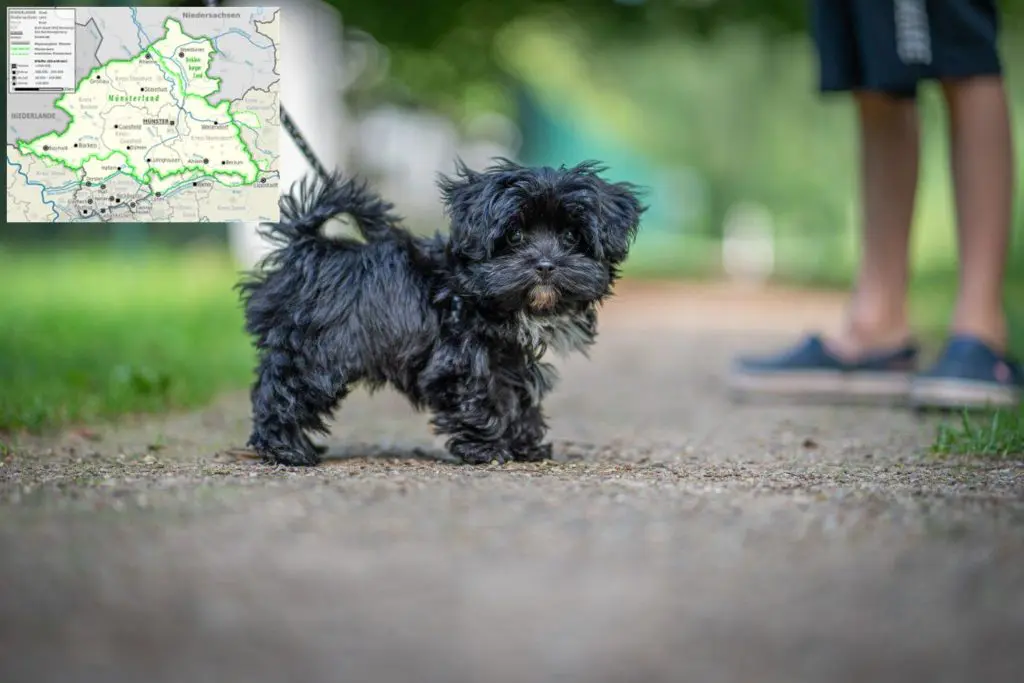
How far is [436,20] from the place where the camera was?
15.3 meters

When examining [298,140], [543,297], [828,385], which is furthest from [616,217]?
[828,385]

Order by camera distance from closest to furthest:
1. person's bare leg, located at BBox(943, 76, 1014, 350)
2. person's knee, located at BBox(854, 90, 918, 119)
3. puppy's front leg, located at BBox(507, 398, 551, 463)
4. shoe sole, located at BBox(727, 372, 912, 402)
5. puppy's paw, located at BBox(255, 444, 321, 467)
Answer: puppy's paw, located at BBox(255, 444, 321, 467) → puppy's front leg, located at BBox(507, 398, 551, 463) → person's bare leg, located at BBox(943, 76, 1014, 350) → shoe sole, located at BBox(727, 372, 912, 402) → person's knee, located at BBox(854, 90, 918, 119)

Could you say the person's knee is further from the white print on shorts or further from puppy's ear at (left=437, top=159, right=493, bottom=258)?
puppy's ear at (left=437, top=159, right=493, bottom=258)

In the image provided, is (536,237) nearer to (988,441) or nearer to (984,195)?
(988,441)

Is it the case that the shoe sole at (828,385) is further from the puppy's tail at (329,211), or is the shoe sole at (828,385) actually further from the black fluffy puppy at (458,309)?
the puppy's tail at (329,211)

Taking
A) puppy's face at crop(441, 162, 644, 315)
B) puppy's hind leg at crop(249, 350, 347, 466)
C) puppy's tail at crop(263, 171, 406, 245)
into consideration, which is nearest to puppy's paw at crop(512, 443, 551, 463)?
puppy's face at crop(441, 162, 644, 315)

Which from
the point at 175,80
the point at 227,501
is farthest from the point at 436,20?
the point at 227,501

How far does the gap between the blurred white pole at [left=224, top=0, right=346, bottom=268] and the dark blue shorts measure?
33.4 ft

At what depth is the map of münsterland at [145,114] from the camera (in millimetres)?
3705

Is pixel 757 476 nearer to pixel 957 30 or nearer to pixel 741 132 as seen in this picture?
pixel 957 30

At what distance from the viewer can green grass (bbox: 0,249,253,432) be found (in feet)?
17.3

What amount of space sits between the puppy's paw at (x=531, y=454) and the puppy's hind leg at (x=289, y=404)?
593mm

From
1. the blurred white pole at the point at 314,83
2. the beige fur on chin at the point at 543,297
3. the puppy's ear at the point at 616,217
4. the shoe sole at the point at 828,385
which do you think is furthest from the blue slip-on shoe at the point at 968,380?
the blurred white pole at the point at 314,83

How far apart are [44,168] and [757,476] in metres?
2.35
